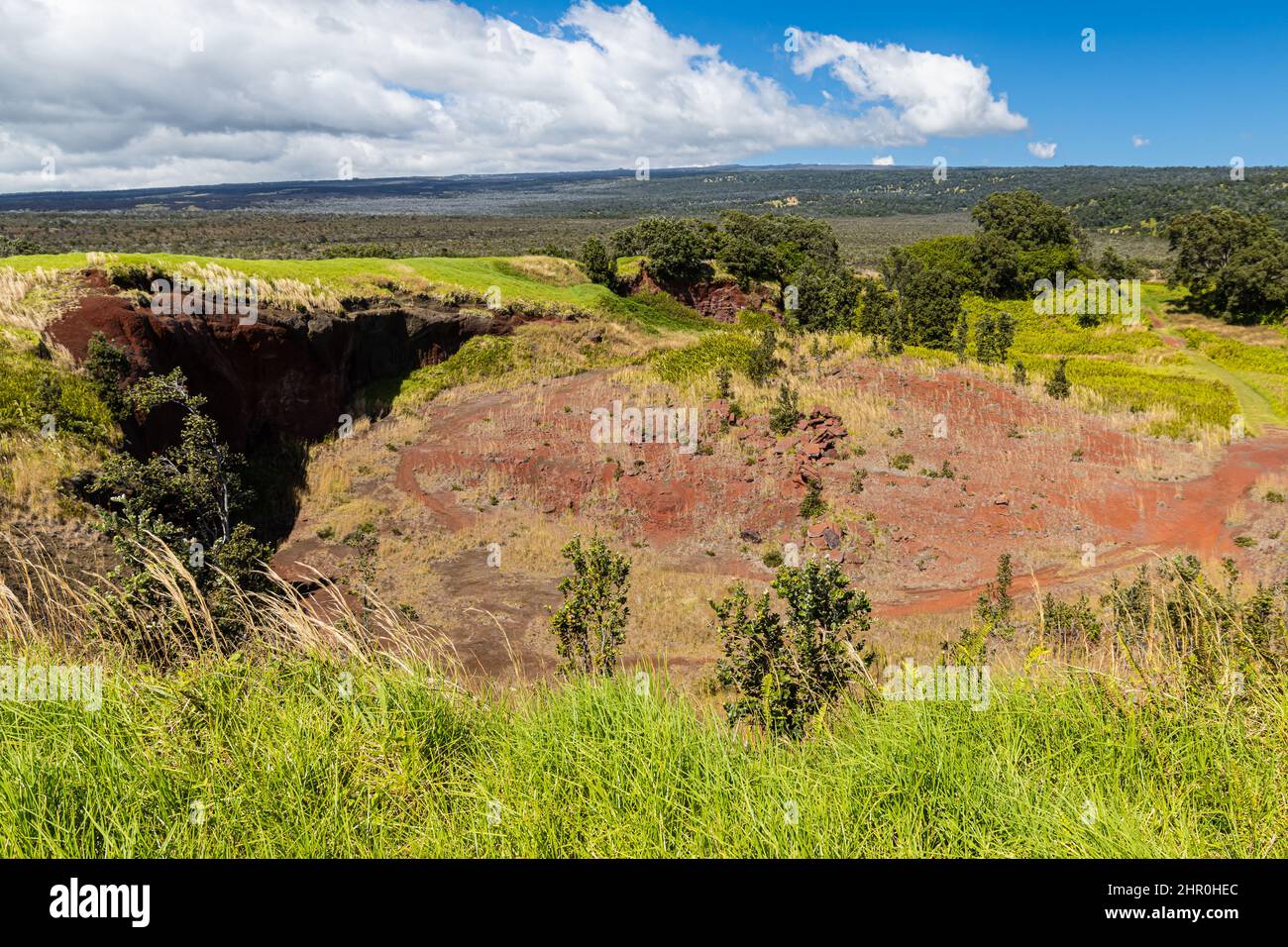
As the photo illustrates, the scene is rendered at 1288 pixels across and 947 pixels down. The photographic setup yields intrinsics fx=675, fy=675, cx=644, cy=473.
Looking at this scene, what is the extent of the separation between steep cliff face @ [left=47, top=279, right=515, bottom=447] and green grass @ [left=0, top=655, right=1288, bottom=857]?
16045mm

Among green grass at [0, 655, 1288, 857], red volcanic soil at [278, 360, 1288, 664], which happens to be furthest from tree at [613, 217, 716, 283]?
green grass at [0, 655, 1288, 857]

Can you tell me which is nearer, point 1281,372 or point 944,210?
point 1281,372

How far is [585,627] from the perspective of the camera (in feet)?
23.0

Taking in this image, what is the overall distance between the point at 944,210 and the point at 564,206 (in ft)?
284

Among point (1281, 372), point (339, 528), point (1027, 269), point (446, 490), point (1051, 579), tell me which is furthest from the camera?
point (1027, 269)

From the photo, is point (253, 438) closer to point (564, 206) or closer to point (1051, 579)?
point (1051, 579)

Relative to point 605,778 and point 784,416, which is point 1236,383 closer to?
point 784,416

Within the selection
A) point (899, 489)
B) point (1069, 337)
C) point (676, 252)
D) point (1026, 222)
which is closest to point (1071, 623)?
point (899, 489)

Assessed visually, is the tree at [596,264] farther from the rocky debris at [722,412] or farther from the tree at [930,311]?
the rocky debris at [722,412]

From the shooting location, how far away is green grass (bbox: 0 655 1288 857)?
7.11ft

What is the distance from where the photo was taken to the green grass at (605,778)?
2166 millimetres

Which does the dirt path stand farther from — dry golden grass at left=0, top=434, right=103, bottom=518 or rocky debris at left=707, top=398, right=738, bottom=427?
dry golden grass at left=0, top=434, right=103, bottom=518

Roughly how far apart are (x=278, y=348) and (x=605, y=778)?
69.3 feet
